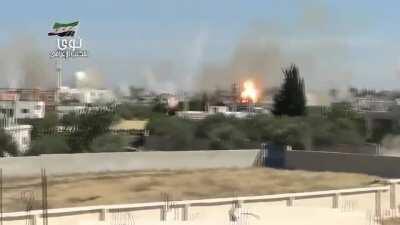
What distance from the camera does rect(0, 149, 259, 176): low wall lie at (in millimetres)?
37094

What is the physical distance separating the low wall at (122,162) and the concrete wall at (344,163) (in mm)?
3192

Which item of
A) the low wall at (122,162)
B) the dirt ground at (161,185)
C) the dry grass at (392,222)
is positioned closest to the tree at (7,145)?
the low wall at (122,162)

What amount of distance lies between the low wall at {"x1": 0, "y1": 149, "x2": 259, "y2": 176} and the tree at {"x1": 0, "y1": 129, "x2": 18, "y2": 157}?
11677 millimetres

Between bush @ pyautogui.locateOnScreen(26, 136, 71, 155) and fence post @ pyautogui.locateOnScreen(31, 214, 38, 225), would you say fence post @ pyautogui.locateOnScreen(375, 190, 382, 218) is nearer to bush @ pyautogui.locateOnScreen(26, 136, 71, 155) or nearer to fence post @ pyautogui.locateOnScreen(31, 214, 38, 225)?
fence post @ pyautogui.locateOnScreen(31, 214, 38, 225)

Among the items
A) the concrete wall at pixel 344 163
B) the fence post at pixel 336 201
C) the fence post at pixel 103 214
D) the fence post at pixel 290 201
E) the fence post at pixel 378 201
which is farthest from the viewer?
the concrete wall at pixel 344 163

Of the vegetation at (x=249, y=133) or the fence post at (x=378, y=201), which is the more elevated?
the vegetation at (x=249, y=133)

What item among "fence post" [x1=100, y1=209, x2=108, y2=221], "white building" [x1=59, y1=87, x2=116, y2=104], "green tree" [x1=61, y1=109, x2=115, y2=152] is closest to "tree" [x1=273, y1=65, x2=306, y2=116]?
"green tree" [x1=61, y1=109, x2=115, y2=152]

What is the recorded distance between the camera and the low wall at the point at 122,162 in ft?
122

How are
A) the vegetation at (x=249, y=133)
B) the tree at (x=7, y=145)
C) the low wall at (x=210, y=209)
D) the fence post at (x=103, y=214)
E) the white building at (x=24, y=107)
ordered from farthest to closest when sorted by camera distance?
the white building at (x=24, y=107), the vegetation at (x=249, y=133), the tree at (x=7, y=145), the fence post at (x=103, y=214), the low wall at (x=210, y=209)

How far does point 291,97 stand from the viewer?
292 ft

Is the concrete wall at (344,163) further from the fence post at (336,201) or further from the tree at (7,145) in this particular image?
the tree at (7,145)

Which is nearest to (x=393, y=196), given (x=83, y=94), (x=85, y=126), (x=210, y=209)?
(x=210, y=209)

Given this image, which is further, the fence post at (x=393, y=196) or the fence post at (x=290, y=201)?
the fence post at (x=393, y=196)

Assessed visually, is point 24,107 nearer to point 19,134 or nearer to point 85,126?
point 85,126
